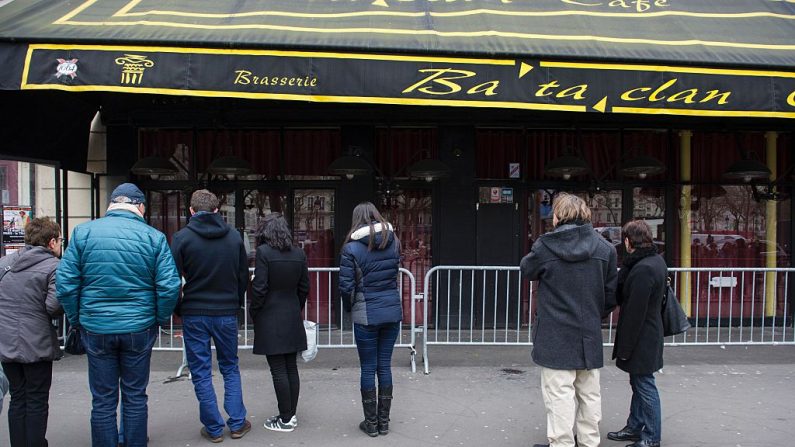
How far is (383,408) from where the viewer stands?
14.9 ft

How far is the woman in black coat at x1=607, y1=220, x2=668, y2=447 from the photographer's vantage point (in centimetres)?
409

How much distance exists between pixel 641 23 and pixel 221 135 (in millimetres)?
5783

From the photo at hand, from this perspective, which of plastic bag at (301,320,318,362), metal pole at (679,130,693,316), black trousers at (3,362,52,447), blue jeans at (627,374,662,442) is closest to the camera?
black trousers at (3,362,52,447)

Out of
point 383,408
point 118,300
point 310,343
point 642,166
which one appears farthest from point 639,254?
point 642,166

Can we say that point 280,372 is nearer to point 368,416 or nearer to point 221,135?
point 368,416

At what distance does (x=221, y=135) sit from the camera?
8.33 m

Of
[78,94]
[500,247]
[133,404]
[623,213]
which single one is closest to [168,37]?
[78,94]

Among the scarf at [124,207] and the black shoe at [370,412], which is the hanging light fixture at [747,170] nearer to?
the black shoe at [370,412]

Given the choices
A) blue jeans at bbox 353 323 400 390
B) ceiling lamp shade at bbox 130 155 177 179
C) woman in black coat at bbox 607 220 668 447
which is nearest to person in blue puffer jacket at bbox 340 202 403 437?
blue jeans at bbox 353 323 400 390

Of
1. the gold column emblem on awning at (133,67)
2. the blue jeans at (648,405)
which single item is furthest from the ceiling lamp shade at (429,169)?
the blue jeans at (648,405)

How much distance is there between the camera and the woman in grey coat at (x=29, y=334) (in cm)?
376

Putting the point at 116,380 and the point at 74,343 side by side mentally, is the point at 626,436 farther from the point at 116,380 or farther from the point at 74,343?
the point at 74,343

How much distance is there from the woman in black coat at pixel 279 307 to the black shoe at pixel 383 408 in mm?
684

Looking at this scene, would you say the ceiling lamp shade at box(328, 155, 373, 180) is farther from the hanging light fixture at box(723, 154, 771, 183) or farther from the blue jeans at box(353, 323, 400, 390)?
the hanging light fixture at box(723, 154, 771, 183)
